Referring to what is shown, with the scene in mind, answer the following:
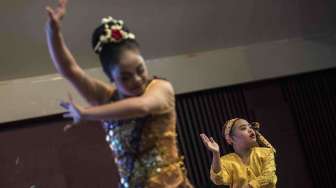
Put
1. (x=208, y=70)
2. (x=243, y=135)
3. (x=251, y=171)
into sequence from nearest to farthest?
1. (x=251, y=171)
2. (x=243, y=135)
3. (x=208, y=70)

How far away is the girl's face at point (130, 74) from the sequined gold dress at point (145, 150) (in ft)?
0.13

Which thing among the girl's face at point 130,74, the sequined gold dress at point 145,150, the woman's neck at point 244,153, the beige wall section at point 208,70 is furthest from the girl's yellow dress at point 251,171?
the girl's face at point 130,74

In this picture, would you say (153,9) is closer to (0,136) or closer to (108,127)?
(0,136)

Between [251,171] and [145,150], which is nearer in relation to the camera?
[145,150]

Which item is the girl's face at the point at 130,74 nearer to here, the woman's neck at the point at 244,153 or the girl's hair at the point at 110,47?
the girl's hair at the point at 110,47

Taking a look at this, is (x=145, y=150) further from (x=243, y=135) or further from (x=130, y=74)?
(x=243, y=135)

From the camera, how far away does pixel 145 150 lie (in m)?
1.64

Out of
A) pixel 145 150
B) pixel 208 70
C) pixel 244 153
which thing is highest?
pixel 208 70

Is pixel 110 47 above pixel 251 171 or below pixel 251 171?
above

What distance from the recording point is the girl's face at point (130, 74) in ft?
5.16

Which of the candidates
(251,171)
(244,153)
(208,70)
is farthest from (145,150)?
(208,70)

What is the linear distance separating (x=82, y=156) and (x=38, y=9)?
1.20 metres

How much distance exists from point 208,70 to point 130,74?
3248mm

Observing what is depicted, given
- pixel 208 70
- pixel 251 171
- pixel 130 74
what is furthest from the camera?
pixel 208 70
